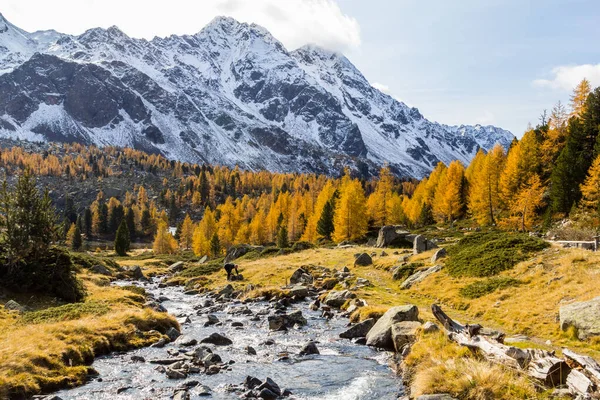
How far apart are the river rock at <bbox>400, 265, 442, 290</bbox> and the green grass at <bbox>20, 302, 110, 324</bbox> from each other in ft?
83.0

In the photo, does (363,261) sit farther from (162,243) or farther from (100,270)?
(162,243)

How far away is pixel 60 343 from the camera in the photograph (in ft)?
63.2

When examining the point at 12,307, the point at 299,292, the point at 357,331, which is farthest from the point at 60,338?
the point at 299,292

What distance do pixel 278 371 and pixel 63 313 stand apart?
15940 millimetres

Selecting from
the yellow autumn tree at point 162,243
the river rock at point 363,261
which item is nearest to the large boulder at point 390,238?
the river rock at point 363,261

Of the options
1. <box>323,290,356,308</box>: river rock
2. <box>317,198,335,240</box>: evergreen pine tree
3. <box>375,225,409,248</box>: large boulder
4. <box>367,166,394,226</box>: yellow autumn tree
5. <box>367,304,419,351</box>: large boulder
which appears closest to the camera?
<box>367,304,419,351</box>: large boulder

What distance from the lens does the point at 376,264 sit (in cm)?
4834

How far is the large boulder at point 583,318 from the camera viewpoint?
18.1m

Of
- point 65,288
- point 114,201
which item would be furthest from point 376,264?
point 114,201

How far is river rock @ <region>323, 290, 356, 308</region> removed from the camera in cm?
3409

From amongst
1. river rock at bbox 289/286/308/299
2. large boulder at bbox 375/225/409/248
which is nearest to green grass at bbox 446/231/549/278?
river rock at bbox 289/286/308/299

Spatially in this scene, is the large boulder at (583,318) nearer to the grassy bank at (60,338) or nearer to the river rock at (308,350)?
the river rock at (308,350)

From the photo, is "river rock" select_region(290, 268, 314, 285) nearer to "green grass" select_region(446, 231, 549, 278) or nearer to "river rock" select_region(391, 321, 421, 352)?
"green grass" select_region(446, 231, 549, 278)

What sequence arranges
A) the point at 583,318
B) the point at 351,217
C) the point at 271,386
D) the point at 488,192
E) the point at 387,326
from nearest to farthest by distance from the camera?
the point at 271,386 < the point at 583,318 < the point at 387,326 < the point at 488,192 < the point at 351,217
